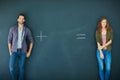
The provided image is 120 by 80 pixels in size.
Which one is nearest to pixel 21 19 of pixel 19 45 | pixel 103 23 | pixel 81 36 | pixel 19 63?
pixel 19 45

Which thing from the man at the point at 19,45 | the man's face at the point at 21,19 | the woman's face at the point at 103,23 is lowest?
the man at the point at 19,45

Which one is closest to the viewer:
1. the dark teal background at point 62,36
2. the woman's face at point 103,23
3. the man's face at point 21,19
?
the woman's face at point 103,23

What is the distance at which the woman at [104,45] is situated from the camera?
5109 mm

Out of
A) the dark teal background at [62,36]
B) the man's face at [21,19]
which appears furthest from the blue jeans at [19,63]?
the man's face at [21,19]

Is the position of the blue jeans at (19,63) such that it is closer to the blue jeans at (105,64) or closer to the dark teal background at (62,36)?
the dark teal background at (62,36)

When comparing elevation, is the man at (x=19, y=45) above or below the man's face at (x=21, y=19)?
below

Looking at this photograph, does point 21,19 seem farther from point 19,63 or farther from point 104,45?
point 104,45

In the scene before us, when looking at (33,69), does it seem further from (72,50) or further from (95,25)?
(95,25)

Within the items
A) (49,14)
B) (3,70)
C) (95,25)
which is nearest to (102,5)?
(95,25)

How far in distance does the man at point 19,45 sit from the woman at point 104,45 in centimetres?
159

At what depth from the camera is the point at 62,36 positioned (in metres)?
5.53

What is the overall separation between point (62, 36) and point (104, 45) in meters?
1.05

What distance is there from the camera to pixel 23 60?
520 cm

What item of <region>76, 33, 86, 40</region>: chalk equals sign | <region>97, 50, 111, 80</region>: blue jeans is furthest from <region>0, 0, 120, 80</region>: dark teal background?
<region>97, 50, 111, 80</region>: blue jeans
